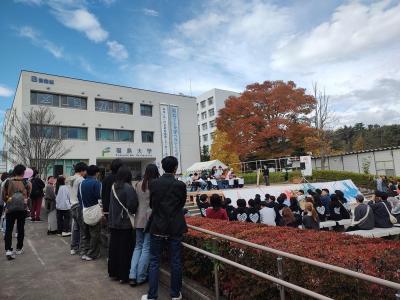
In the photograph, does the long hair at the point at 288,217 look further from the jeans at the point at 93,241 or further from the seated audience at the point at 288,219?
the jeans at the point at 93,241

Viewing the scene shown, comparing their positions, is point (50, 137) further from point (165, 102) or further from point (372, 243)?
point (372, 243)

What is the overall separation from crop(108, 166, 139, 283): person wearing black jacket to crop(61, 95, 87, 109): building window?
88.7ft

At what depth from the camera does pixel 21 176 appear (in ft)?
20.4

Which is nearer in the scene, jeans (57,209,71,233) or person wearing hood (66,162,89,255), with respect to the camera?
person wearing hood (66,162,89,255)

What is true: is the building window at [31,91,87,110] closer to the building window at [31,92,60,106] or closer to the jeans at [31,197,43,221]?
the building window at [31,92,60,106]

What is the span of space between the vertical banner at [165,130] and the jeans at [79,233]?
28.8 metres

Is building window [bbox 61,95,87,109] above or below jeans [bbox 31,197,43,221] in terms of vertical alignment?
above

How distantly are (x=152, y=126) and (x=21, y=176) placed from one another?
2907cm

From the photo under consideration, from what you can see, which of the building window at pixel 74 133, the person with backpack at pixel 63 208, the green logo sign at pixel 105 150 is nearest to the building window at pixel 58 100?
the building window at pixel 74 133

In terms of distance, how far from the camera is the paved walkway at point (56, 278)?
4.34 meters

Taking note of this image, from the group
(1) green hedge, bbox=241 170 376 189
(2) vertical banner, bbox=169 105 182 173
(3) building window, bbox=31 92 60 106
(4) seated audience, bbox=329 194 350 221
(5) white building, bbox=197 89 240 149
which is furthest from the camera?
(5) white building, bbox=197 89 240 149

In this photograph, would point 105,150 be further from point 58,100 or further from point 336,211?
point 336,211

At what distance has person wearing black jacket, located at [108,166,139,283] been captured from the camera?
4566 millimetres

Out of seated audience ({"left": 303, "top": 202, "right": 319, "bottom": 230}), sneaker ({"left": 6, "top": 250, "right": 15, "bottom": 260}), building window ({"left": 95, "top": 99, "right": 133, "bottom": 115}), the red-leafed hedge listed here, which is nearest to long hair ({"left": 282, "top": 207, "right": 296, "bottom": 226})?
seated audience ({"left": 303, "top": 202, "right": 319, "bottom": 230})
